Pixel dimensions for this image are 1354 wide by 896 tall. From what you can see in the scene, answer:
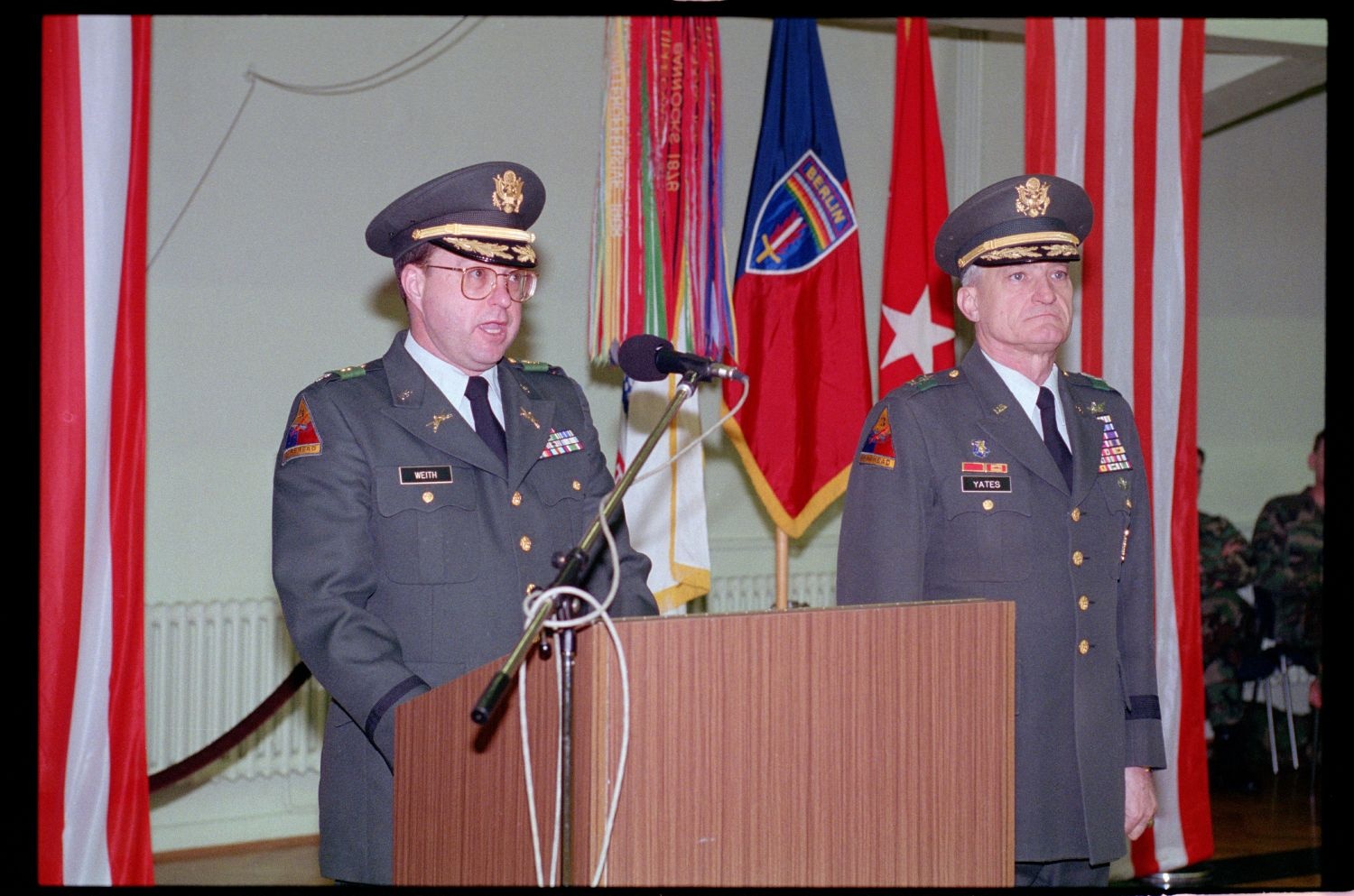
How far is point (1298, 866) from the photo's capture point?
439 centimetres

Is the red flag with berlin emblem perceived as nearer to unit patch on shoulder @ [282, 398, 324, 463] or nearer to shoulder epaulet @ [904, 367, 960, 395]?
shoulder epaulet @ [904, 367, 960, 395]

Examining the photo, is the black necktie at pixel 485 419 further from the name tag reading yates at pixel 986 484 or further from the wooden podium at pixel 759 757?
the name tag reading yates at pixel 986 484

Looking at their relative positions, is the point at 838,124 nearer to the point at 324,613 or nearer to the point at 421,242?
the point at 421,242

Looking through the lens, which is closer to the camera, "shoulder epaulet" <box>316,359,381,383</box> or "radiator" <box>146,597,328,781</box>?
"shoulder epaulet" <box>316,359,381,383</box>

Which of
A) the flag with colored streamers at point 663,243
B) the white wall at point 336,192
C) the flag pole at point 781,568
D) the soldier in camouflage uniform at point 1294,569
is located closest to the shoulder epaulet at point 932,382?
the flag with colored streamers at point 663,243

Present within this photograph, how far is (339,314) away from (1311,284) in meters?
4.98

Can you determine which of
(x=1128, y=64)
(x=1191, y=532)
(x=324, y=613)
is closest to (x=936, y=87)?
(x=1128, y=64)

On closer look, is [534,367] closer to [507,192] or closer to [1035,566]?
[507,192]

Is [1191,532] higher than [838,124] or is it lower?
lower

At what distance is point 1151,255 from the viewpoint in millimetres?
4094

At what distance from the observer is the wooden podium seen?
146cm

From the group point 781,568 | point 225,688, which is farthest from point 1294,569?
point 225,688

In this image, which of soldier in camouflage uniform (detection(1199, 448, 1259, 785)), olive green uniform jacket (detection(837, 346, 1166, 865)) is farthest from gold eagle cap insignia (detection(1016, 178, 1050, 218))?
soldier in camouflage uniform (detection(1199, 448, 1259, 785))

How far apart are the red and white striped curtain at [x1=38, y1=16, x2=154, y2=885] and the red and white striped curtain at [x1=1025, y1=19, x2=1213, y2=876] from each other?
8.19 ft
